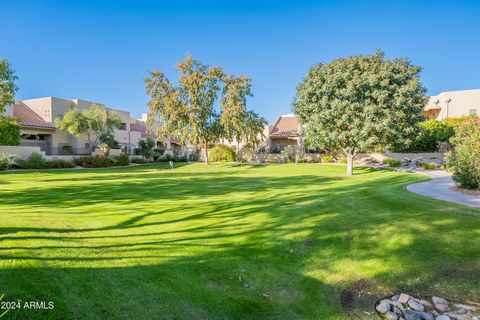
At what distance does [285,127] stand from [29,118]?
110 ft

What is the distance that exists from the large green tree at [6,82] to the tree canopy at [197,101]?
17757 millimetres

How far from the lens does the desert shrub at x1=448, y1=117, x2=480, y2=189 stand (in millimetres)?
9922

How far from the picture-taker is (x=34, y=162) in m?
27.0

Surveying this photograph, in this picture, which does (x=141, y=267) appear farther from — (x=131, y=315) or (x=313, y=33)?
(x=313, y=33)

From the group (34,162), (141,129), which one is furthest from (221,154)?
(141,129)

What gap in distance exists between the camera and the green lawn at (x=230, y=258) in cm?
352

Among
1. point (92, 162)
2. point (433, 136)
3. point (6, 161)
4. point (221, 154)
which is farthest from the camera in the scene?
point (221, 154)

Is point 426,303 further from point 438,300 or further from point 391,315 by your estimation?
point 391,315

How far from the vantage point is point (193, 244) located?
5469 millimetres

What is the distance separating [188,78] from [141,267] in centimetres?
3015

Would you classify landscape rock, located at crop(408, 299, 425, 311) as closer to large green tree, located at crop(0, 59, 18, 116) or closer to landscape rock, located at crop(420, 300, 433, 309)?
landscape rock, located at crop(420, 300, 433, 309)

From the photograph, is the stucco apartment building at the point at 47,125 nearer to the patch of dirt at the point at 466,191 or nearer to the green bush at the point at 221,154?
the green bush at the point at 221,154

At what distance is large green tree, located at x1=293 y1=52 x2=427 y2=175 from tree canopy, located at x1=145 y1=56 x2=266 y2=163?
41.2 feet

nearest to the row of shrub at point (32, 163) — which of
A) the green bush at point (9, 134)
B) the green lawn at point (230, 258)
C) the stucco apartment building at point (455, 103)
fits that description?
the green bush at point (9, 134)
